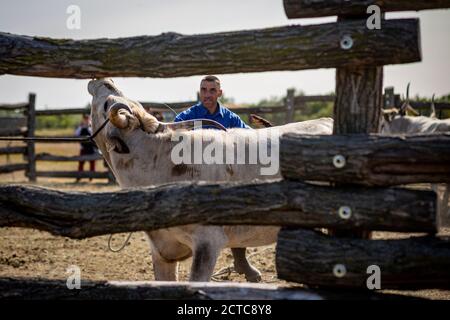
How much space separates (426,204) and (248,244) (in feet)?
6.63

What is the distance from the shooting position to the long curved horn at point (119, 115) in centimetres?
448

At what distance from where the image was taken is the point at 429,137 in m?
3.32

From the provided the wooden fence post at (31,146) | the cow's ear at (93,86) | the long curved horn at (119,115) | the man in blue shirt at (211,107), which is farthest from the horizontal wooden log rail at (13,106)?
the long curved horn at (119,115)

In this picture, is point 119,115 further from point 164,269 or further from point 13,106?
point 13,106

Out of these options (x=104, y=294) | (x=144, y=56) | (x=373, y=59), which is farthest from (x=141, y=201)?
(x=373, y=59)

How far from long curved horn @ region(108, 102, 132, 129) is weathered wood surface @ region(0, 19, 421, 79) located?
26.9 inches

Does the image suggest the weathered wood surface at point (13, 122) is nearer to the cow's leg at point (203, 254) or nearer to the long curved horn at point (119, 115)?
the long curved horn at point (119, 115)

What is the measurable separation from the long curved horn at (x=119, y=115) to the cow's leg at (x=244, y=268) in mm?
2128

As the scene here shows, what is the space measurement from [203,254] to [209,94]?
2575mm

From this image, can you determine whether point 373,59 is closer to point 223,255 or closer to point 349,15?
point 349,15

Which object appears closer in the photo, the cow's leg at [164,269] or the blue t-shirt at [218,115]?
the cow's leg at [164,269]

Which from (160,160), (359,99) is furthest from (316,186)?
(160,160)

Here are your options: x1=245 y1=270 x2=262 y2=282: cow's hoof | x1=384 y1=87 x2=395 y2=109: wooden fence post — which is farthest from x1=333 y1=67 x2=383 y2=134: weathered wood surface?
x1=384 y1=87 x2=395 y2=109: wooden fence post

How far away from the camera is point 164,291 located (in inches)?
140
